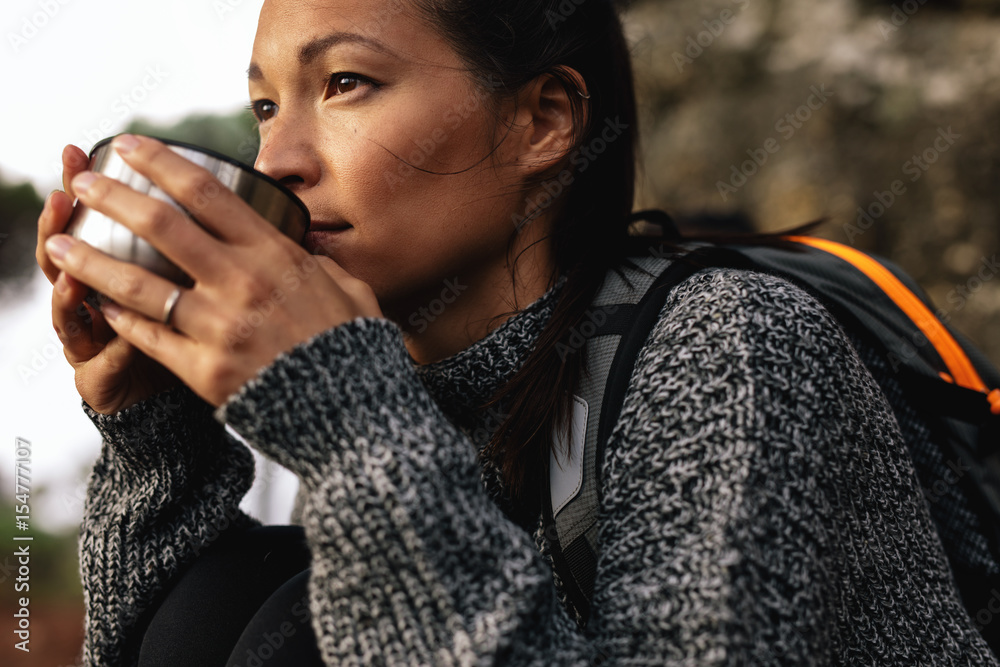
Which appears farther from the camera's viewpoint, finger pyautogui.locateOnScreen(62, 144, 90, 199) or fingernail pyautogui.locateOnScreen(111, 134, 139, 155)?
finger pyautogui.locateOnScreen(62, 144, 90, 199)

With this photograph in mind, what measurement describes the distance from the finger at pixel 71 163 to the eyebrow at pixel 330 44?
16.3 inches

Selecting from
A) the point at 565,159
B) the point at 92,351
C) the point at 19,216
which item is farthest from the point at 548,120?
the point at 19,216

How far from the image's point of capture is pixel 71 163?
1072 millimetres

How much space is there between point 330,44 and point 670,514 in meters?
1.00

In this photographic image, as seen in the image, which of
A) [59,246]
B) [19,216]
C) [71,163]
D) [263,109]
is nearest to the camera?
[59,246]

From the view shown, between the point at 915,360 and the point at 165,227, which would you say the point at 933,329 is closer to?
the point at 915,360

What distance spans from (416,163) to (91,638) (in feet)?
3.90

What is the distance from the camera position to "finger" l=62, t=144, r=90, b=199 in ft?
3.49

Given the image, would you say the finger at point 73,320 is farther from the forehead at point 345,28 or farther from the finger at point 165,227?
the forehead at point 345,28

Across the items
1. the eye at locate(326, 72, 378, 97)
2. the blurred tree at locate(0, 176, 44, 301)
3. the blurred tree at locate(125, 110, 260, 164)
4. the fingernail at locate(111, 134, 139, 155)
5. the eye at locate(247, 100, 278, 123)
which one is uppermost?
the blurred tree at locate(0, 176, 44, 301)

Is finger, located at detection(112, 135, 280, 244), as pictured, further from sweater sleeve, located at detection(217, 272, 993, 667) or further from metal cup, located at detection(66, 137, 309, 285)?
sweater sleeve, located at detection(217, 272, 993, 667)

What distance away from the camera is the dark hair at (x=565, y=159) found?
124cm

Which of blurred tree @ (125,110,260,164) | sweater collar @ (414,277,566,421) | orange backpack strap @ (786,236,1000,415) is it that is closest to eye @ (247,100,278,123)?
sweater collar @ (414,277,566,421)

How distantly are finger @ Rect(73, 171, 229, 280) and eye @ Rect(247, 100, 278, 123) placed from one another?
59 cm
